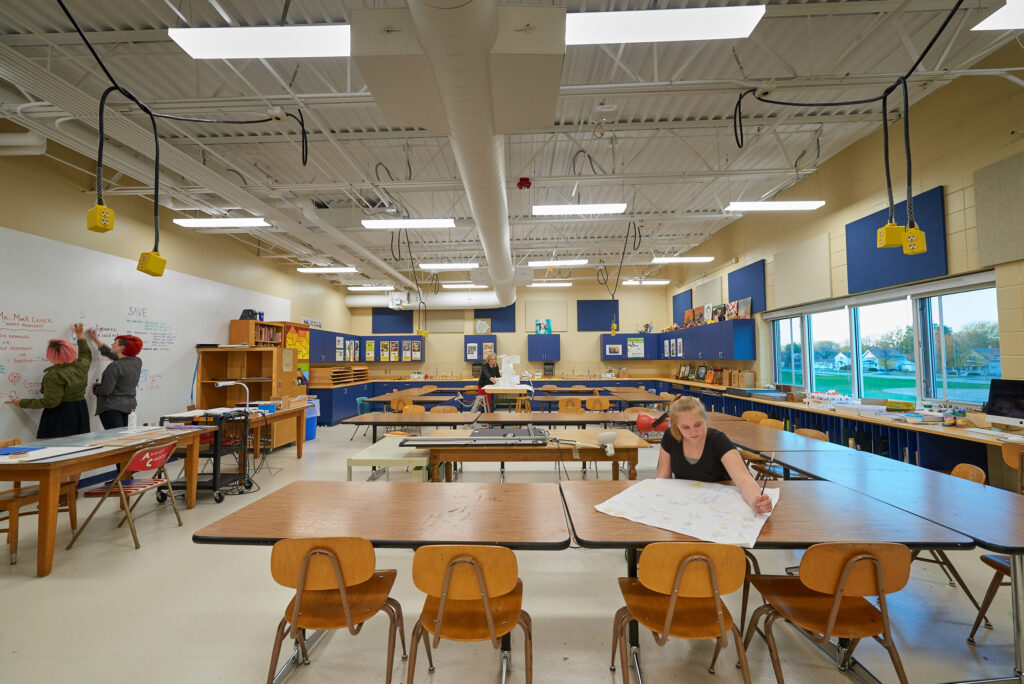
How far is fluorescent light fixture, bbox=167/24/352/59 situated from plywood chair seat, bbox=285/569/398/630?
2994 millimetres

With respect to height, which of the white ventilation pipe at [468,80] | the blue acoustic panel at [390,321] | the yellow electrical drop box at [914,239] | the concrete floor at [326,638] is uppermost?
the white ventilation pipe at [468,80]

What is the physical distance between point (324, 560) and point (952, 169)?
261 inches

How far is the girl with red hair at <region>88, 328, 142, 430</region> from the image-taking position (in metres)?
4.99

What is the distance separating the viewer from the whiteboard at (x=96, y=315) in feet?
14.8

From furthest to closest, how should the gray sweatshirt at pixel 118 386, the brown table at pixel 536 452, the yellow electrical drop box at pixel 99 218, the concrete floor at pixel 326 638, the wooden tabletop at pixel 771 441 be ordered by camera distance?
the gray sweatshirt at pixel 118 386 → the brown table at pixel 536 452 → the wooden tabletop at pixel 771 441 → the yellow electrical drop box at pixel 99 218 → the concrete floor at pixel 326 638

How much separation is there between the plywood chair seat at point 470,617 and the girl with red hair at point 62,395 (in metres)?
5.47

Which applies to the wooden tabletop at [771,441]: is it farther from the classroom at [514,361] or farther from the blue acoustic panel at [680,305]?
the blue acoustic panel at [680,305]

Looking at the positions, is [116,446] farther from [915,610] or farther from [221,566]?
[915,610]

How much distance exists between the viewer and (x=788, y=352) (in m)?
7.60

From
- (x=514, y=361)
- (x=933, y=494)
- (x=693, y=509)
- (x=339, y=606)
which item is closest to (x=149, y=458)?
(x=339, y=606)

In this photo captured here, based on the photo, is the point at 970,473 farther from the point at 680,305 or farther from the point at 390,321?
the point at 390,321

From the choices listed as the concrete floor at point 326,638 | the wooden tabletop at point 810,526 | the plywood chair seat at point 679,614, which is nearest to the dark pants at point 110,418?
the concrete floor at point 326,638

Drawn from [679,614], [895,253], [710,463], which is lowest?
[679,614]

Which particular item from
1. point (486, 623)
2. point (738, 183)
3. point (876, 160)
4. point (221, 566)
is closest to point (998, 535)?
point (486, 623)
